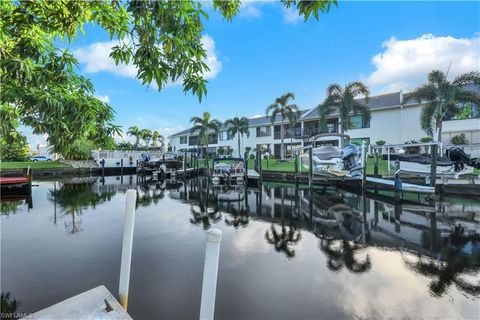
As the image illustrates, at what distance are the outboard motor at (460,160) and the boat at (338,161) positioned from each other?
490 cm

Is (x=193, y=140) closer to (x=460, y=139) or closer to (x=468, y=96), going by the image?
(x=460, y=139)

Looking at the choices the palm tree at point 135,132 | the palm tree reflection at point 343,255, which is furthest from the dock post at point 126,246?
the palm tree at point 135,132

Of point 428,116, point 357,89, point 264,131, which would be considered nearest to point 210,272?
point 428,116

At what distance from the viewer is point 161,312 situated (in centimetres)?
455

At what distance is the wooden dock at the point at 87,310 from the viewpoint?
309 centimetres

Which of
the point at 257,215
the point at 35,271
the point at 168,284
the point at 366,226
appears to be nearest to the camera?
the point at 168,284

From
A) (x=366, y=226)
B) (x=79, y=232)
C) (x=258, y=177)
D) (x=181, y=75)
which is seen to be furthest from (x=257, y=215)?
(x=258, y=177)

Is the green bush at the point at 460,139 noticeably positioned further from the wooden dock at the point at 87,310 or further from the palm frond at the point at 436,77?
the wooden dock at the point at 87,310

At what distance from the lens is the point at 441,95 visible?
23.1 metres

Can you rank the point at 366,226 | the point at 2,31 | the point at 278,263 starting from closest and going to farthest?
the point at 2,31 < the point at 278,263 < the point at 366,226

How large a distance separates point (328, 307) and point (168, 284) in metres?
3.10

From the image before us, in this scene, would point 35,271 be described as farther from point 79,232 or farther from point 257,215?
point 257,215

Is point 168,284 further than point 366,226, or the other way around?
point 366,226

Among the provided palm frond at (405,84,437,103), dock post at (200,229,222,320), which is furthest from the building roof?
dock post at (200,229,222,320)
